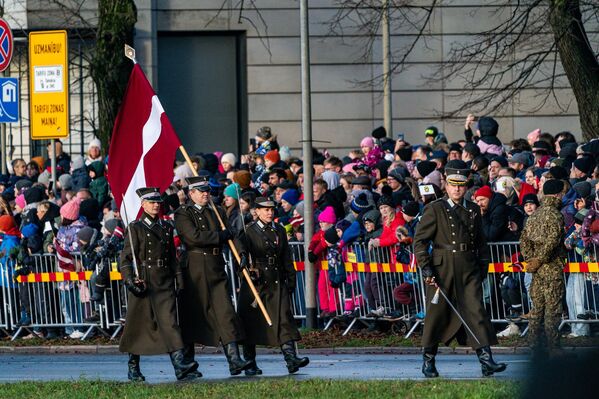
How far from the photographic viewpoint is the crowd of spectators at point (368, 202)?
15.4 m

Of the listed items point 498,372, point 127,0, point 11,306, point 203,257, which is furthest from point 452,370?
point 127,0

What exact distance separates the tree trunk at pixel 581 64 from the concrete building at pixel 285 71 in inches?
285

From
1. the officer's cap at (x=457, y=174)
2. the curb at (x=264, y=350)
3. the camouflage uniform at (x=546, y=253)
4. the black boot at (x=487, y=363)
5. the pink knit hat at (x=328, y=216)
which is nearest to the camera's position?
the black boot at (x=487, y=363)

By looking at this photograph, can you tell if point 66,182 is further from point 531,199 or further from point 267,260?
point 267,260

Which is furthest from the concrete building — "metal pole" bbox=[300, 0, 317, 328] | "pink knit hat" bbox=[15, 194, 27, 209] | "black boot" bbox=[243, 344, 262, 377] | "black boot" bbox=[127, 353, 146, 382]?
"black boot" bbox=[127, 353, 146, 382]

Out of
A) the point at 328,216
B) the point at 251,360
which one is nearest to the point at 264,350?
the point at 328,216

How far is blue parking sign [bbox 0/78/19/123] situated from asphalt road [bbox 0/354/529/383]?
3543 millimetres

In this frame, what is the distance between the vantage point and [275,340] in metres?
12.2

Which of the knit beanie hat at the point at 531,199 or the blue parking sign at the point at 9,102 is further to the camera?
the blue parking sign at the point at 9,102

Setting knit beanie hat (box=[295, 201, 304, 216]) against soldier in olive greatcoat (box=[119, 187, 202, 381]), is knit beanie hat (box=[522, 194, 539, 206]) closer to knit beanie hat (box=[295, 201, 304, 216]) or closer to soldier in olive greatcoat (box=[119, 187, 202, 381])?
knit beanie hat (box=[295, 201, 304, 216])

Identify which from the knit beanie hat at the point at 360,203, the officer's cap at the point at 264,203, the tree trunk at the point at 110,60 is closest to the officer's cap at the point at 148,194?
the officer's cap at the point at 264,203

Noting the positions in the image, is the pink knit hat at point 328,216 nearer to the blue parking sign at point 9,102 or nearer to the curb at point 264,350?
the curb at point 264,350

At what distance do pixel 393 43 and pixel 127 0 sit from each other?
7.37m

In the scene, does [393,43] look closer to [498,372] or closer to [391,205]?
[391,205]
